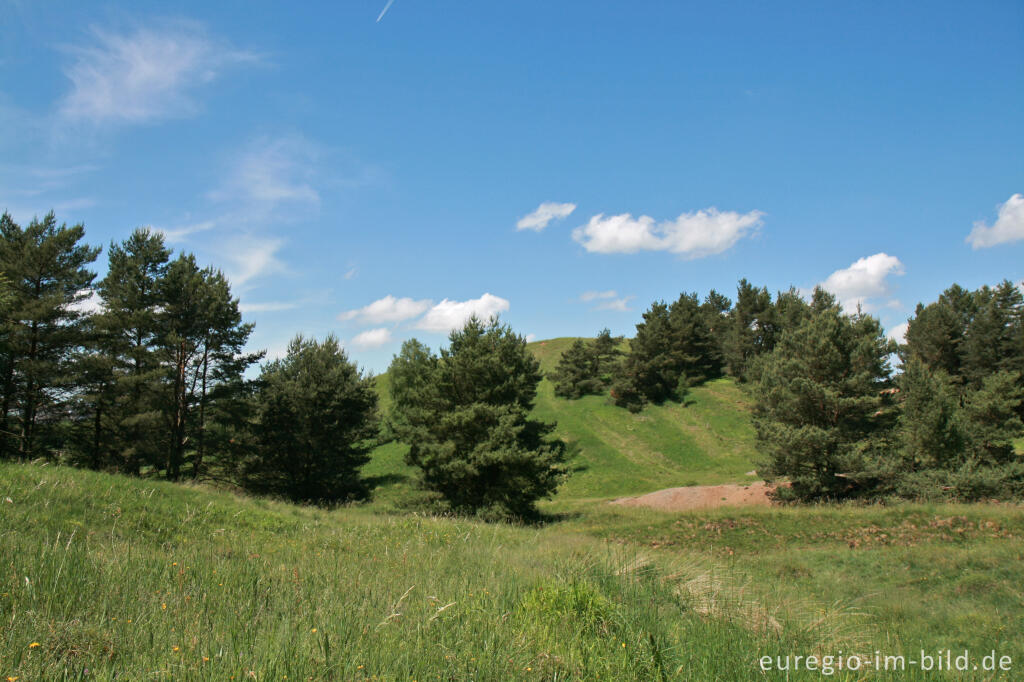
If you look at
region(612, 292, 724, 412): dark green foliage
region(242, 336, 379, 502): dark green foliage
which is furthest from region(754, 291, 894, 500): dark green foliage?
region(612, 292, 724, 412): dark green foliage

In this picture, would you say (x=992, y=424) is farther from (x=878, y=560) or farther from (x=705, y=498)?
(x=878, y=560)

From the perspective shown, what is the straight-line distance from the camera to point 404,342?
47.6 metres

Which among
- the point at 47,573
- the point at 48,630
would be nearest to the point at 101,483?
the point at 47,573

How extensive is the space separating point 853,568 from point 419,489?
17.2 m

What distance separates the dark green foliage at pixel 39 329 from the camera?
20920 millimetres

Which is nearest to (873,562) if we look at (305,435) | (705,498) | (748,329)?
(705,498)

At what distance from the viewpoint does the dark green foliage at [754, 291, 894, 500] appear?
71.9 feet

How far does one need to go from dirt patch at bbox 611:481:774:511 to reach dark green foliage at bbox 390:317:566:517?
625 cm

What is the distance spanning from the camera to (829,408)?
22672 mm

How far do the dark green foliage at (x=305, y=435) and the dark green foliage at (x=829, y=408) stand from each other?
21.9m

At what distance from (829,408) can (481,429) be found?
15.8m

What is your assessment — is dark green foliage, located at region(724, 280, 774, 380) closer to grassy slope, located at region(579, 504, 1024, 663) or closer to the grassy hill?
the grassy hill

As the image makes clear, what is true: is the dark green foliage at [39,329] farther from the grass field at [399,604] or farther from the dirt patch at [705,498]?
the dirt patch at [705,498]

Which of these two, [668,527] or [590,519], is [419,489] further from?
[668,527]
